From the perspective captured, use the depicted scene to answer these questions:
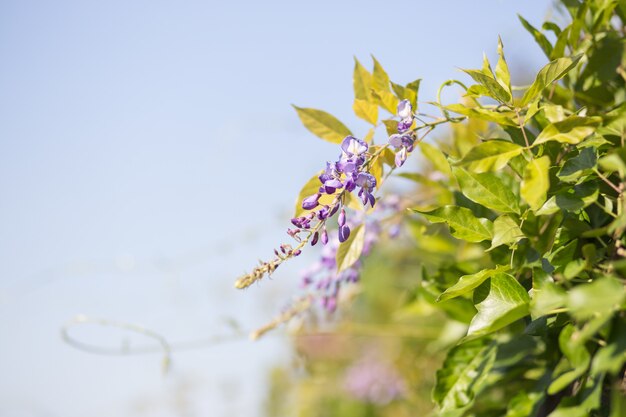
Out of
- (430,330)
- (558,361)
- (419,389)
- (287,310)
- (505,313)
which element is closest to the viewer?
(505,313)

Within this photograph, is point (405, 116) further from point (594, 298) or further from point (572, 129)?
point (594, 298)

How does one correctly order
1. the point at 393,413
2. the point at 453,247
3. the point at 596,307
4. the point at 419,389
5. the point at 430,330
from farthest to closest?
the point at 393,413 < the point at 419,389 < the point at 430,330 < the point at 453,247 < the point at 596,307

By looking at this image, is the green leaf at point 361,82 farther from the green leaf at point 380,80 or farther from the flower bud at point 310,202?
the flower bud at point 310,202

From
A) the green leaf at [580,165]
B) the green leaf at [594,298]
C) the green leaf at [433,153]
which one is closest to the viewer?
the green leaf at [594,298]

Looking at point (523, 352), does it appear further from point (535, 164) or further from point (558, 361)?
point (535, 164)

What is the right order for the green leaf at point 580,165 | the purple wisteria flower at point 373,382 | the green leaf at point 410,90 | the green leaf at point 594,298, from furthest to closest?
the purple wisteria flower at point 373,382, the green leaf at point 410,90, the green leaf at point 580,165, the green leaf at point 594,298

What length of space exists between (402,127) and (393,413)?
1759mm

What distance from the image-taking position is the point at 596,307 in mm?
286

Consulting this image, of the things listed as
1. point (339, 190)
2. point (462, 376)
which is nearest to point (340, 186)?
point (339, 190)

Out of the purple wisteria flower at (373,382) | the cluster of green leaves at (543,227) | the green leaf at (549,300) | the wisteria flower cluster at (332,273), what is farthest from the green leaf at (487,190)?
the purple wisteria flower at (373,382)

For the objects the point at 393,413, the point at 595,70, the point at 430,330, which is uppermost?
the point at 595,70

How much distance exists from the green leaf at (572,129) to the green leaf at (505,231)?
0.23ft

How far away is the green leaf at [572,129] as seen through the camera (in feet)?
1.32

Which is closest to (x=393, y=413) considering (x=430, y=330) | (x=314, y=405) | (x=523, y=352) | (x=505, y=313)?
(x=314, y=405)
